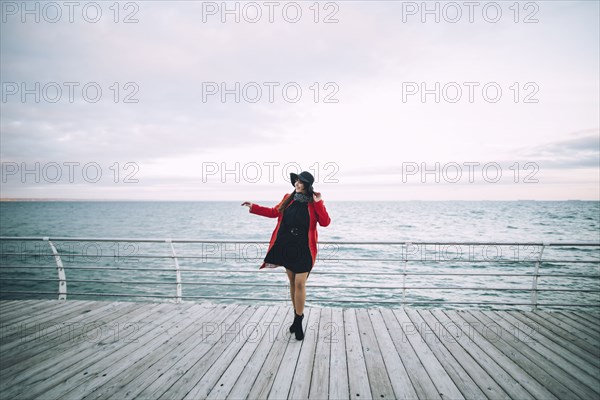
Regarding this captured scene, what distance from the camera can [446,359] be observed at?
2.38 metres

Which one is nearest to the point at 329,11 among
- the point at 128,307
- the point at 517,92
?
the point at 517,92

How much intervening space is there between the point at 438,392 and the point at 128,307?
399cm

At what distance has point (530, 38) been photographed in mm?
5320

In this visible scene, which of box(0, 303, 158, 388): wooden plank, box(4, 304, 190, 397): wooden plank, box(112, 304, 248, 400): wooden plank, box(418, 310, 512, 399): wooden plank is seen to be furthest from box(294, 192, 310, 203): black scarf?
box(0, 303, 158, 388): wooden plank

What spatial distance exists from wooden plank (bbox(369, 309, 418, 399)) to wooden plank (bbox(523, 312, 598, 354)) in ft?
6.73

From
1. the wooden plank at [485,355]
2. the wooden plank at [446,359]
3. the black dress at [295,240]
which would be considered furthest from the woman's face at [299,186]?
the wooden plank at [485,355]

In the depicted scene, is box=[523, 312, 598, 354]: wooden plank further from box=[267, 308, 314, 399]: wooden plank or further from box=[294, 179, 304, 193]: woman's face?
box=[294, 179, 304, 193]: woman's face

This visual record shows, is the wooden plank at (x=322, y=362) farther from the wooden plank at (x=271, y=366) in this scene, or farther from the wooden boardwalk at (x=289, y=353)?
the wooden plank at (x=271, y=366)

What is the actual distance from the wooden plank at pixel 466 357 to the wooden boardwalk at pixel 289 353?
12 mm

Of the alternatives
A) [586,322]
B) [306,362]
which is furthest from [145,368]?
[586,322]

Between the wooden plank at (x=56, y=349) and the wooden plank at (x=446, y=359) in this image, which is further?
the wooden plank at (x=56, y=349)

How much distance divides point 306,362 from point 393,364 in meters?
0.81

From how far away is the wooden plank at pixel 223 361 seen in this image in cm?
195

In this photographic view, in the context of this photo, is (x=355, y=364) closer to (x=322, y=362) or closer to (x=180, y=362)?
(x=322, y=362)
